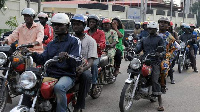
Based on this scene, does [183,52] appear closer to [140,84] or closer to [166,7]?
[140,84]

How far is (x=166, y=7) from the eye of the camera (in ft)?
189

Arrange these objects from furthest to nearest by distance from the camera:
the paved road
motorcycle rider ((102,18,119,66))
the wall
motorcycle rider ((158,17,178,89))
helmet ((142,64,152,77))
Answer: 1. the wall
2. motorcycle rider ((102,18,119,66))
3. motorcycle rider ((158,17,178,89))
4. the paved road
5. helmet ((142,64,152,77))

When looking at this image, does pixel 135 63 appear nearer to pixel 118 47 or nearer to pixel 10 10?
pixel 118 47

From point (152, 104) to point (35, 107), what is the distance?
12.4 feet

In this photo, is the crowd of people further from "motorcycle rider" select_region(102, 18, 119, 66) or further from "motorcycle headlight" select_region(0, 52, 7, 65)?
"motorcycle headlight" select_region(0, 52, 7, 65)

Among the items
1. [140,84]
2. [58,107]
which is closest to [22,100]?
[58,107]

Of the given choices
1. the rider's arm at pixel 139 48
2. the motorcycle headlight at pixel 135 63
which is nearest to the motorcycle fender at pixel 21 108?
the motorcycle headlight at pixel 135 63

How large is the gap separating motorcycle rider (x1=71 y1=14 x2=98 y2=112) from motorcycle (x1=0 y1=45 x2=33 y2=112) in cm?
94

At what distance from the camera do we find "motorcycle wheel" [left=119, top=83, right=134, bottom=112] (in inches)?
238

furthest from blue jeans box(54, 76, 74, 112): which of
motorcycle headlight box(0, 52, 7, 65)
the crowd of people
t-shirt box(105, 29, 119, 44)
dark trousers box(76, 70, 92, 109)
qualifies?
t-shirt box(105, 29, 119, 44)

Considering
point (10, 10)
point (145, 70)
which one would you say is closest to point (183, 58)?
point (145, 70)

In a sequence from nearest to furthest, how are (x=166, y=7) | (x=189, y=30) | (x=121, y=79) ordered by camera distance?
(x=121, y=79) < (x=189, y=30) < (x=166, y=7)

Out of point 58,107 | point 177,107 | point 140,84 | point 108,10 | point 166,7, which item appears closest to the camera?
point 58,107

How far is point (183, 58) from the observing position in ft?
41.2
